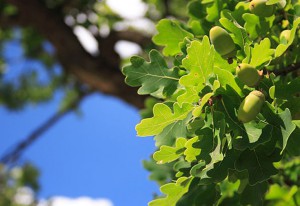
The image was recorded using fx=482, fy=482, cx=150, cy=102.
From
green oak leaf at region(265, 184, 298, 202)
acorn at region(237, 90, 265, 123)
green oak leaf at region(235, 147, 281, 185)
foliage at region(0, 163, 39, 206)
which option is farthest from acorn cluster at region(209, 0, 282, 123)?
foliage at region(0, 163, 39, 206)

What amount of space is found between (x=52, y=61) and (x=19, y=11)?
1.93m

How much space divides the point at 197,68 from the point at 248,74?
0.39ft

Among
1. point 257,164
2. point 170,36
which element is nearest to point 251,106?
point 257,164

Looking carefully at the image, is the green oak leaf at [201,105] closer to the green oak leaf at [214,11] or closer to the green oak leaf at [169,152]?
the green oak leaf at [169,152]

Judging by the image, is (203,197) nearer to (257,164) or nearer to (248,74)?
(257,164)

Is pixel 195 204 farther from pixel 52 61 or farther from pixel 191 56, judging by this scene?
pixel 52 61

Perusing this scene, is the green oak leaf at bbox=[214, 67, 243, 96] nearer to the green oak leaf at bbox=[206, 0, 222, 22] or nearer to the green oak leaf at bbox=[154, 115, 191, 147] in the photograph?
the green oak leaf at bbox=[154, 115, 191, 147]

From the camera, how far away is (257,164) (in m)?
1.10

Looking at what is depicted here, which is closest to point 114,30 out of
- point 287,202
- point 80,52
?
point 80,52

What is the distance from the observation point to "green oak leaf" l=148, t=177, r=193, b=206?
1220mm

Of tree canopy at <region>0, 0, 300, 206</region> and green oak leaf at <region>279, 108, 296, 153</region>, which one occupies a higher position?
tree canopy at <region>0, 0, 300, 206</region>

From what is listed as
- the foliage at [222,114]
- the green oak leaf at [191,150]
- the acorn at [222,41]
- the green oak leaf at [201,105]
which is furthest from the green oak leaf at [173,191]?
the acorn at [222,41]

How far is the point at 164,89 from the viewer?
1219 millimetres

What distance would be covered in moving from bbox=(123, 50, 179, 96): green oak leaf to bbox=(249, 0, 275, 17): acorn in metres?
0.26
